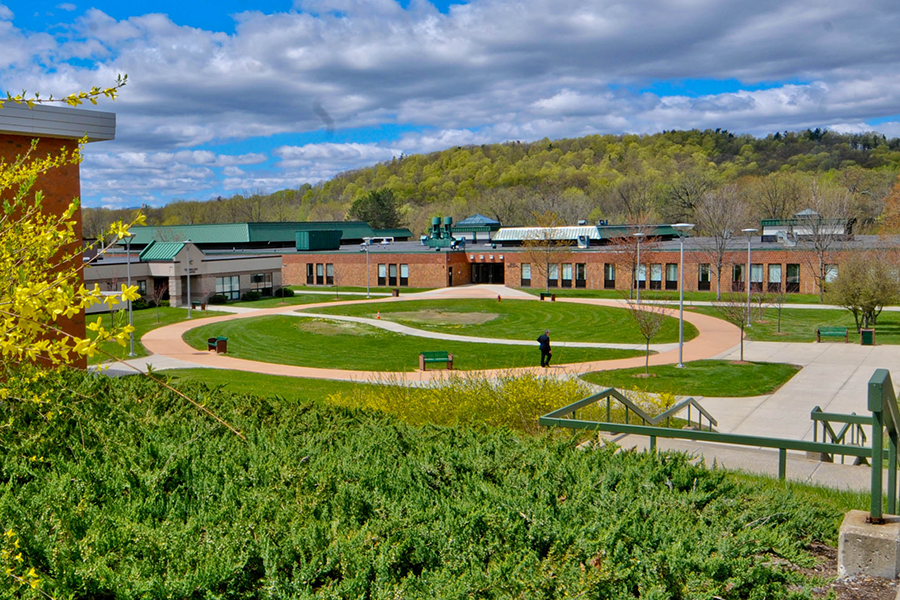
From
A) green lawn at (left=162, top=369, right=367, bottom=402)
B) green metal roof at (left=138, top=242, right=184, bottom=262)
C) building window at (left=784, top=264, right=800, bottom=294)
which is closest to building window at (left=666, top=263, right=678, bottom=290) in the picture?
building window at (left=784, top=264, right=800, bottom=294)

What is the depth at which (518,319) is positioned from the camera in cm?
4272

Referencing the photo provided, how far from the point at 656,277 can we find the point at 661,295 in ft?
15.2

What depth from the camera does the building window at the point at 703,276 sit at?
57.2 meters

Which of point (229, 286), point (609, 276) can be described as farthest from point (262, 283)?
point (609, 276)

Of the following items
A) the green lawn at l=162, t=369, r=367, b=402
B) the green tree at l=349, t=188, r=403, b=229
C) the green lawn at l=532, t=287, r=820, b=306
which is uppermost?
the green tree at l=349, t=188, r=403, b=229

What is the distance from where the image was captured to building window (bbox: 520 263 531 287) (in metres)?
65.6

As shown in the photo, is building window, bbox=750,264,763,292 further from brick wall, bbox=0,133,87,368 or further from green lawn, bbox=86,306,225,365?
brick wall, bbox=0,133,87,368

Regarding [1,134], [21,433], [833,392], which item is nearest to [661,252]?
[833,392]

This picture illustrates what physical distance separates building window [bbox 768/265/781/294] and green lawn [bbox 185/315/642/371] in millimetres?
29259

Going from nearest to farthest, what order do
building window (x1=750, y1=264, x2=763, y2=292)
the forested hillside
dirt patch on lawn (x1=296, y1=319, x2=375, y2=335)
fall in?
1. dirt patch on lawn (x1=296, y1=319, x2=375, y2=335)
2. building window (x1=750, y1=264, x2=763, y2=292)
3. the forested hillside

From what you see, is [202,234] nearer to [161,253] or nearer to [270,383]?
[161,253]

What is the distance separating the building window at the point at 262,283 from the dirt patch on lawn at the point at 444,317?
1726cm

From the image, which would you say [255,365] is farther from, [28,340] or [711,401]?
[28,340]

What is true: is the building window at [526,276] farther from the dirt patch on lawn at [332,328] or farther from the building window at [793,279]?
the dirt patch on lawn at [332,328]
